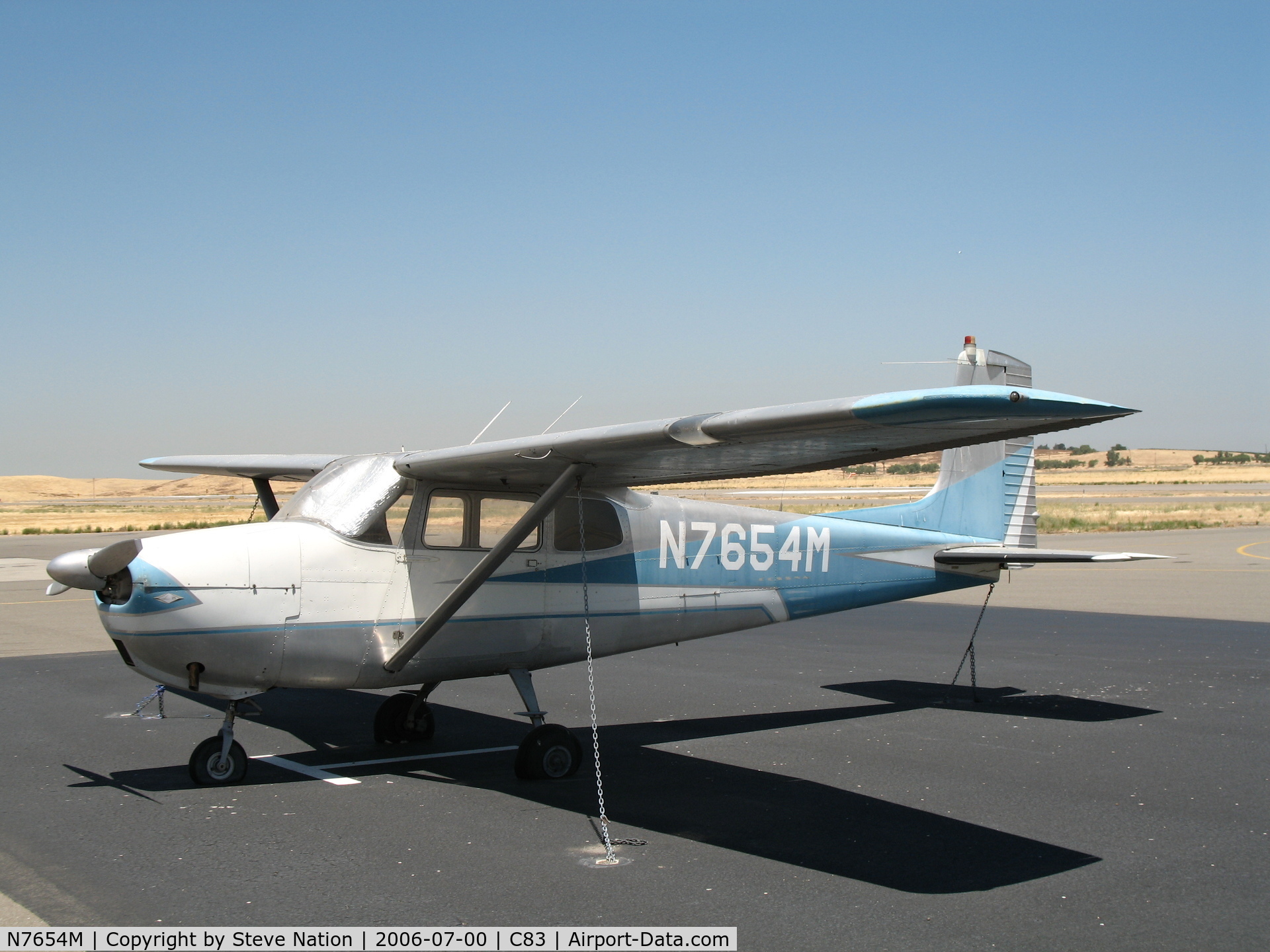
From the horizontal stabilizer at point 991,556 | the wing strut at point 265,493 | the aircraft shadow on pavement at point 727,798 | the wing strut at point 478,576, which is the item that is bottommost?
the aircraft shadow on pavement at point 727,798

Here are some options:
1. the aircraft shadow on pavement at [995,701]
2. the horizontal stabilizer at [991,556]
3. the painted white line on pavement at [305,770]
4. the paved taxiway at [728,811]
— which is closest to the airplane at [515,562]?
the horizontal stabilizer at [991,556]

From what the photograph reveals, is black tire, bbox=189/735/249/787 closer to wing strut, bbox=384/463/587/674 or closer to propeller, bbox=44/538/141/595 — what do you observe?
wing strut, bbox=384/463/587/674

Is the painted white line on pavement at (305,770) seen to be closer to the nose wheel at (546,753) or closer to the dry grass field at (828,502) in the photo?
the nose wheel at (546,753)

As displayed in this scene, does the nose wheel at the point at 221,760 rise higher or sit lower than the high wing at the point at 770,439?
lower

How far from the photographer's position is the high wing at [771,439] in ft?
15.4

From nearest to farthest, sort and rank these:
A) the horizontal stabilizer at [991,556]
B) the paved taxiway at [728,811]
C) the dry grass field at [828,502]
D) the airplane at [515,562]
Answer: the paved taxiway at [728,811]
the airplane at [515,562]
the horizontal stabilizer at [991,556]
the dry grass field at [828,502]

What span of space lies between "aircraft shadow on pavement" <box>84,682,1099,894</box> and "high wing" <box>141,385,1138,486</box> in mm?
2144

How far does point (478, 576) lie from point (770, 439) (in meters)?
2.33

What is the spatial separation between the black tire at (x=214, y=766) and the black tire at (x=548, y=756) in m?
1.91

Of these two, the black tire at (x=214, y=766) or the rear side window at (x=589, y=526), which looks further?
Answer: the rear side window at (x=589, y=526)

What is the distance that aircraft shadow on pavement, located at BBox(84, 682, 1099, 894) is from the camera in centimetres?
555

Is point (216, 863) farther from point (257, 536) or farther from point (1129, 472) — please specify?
Answer: point (1129, 472)

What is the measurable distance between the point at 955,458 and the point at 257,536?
22.7 feet

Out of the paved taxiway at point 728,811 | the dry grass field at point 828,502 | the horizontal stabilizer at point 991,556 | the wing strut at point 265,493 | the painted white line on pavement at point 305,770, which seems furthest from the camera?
the dry grass field at point 828,502
